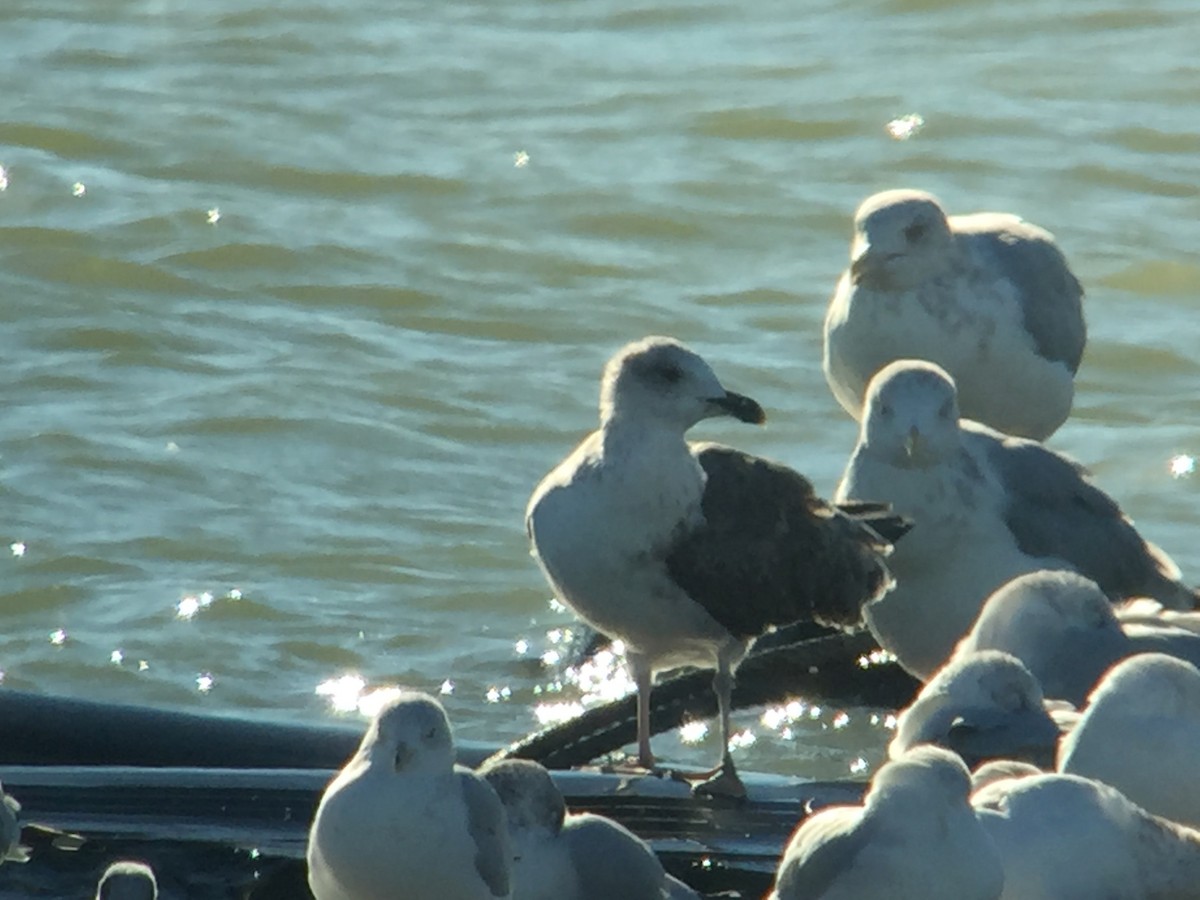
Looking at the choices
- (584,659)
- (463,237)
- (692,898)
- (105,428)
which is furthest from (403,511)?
(692,898)

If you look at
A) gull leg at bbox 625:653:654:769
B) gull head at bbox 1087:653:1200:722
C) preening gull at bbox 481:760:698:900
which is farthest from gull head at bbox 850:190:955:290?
preening gull at bbox 481:760:698:900

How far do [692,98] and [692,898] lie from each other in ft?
38.3

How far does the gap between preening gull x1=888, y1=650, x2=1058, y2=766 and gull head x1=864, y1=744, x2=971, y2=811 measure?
92 centimetres

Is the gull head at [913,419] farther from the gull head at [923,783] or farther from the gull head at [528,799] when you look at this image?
the gull head at [923,783]

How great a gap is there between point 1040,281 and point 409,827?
188 inches

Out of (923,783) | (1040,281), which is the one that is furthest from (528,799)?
(1040,281)

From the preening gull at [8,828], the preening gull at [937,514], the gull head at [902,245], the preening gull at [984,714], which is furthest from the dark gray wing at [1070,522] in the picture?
the preening gull at [8,828]

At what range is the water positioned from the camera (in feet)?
35.5

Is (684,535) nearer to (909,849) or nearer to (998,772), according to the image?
(998,772)

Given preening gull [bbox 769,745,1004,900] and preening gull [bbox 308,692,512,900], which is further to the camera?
preening gull [bbox 308,692,512,900]

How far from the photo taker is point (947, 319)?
892 centimetres

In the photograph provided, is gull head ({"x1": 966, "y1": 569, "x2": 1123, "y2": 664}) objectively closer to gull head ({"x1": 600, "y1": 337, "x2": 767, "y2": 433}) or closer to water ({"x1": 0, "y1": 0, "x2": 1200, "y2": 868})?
gull head ({"x1": 600, "y1": 337, "x2": 767, "y2": 433})

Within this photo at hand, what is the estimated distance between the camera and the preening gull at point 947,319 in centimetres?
890

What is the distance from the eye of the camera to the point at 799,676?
8.41 m
